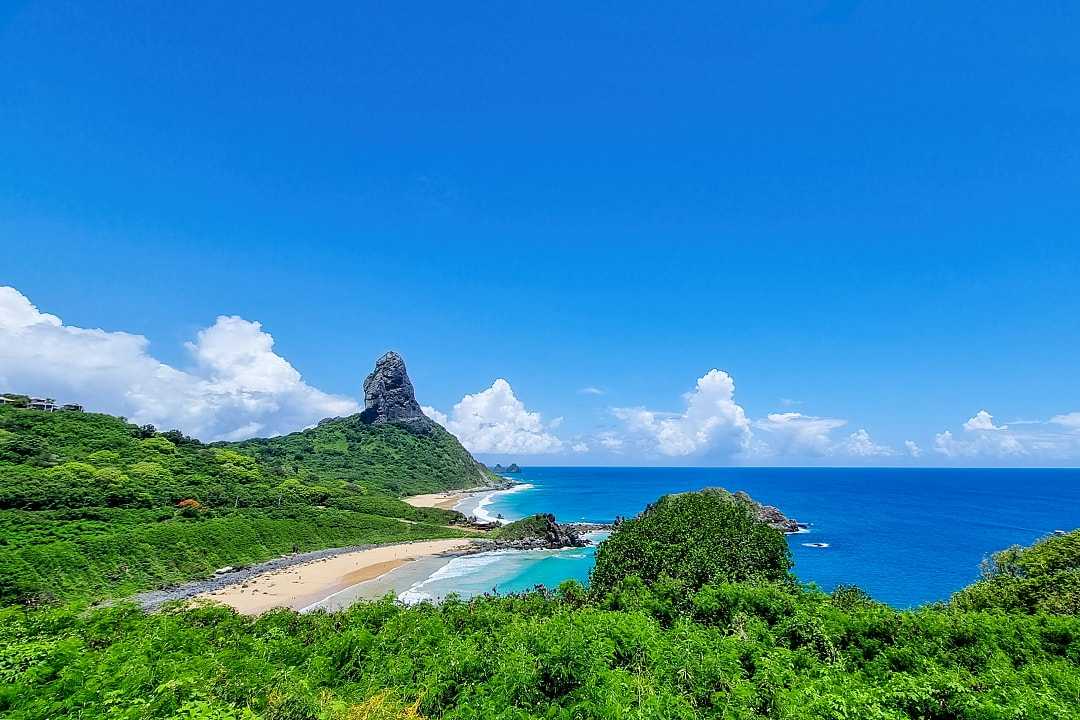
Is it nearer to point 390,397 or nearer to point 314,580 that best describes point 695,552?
point 314,580

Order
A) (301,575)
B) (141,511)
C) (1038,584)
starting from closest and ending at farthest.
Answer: (1038,584) < (301,575) < (141,511)

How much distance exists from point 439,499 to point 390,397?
55.3 metres

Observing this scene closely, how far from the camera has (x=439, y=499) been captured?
399ft

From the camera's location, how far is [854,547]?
6762 centimetres

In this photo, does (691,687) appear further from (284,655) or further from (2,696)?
(2,696)

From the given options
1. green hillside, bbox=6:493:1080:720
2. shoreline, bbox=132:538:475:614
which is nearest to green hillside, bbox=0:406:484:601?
shoreline, bbox=132:538:475:614

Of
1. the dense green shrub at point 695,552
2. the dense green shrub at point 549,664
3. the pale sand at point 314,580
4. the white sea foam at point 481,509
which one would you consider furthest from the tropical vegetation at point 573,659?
the white sea foam at point 481,509

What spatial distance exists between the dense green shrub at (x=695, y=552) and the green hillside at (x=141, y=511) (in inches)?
1446

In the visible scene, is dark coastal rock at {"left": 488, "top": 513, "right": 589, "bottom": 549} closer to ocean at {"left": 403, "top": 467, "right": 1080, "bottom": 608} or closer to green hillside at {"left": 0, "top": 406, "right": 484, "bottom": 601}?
ocean at {"left": 403, "top": 467, "right": 1080, "bottom": 608}

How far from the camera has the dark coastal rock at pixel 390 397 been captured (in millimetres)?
Answer: 162500

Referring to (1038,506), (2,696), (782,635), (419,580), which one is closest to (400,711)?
(2,696)

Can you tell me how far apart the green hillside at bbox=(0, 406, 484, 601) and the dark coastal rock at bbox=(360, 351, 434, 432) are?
73.1 m

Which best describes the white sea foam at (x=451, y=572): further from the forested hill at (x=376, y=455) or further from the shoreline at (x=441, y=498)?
the forested hill at (x=376, y=455)

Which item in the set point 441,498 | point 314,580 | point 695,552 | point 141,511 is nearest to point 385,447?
point 441,498
